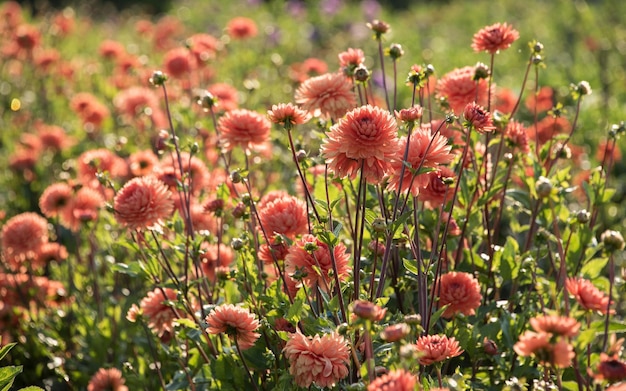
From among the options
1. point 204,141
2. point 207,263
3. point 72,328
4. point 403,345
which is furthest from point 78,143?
point 403,345

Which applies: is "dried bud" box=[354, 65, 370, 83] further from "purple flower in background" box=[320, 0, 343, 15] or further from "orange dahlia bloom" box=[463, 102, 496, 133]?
"purple flower in background" box=[320, 0, 343, 15]

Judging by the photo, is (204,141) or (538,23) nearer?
(204,141)

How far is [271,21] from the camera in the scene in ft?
24.7

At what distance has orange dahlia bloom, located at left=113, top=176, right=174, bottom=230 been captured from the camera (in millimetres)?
1921

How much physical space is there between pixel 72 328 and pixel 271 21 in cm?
524

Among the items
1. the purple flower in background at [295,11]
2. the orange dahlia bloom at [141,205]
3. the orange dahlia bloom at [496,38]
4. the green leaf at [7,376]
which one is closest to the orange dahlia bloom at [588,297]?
the orange dahlia bloom at [496,38]

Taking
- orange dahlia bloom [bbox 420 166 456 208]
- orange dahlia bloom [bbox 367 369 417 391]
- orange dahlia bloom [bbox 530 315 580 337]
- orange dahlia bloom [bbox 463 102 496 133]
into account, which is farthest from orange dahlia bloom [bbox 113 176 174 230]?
orange dahlia bloom [bbox 530 315 580 337]

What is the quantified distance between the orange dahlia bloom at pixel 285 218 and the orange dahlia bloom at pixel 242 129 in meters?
0.26

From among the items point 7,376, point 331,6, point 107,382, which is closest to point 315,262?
point 7,376

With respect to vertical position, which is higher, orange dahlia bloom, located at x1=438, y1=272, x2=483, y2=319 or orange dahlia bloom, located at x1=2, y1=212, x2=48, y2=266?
orange dahlia bloom, located at x1=438, y1=272, x2=483, y2=319

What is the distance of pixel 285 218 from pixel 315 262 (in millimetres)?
215

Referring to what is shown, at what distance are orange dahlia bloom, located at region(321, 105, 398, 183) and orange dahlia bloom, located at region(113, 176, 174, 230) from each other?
0.55m

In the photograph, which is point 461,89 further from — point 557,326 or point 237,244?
point 557,326

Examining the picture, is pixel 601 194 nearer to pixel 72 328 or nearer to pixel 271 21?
pixel 72 328
